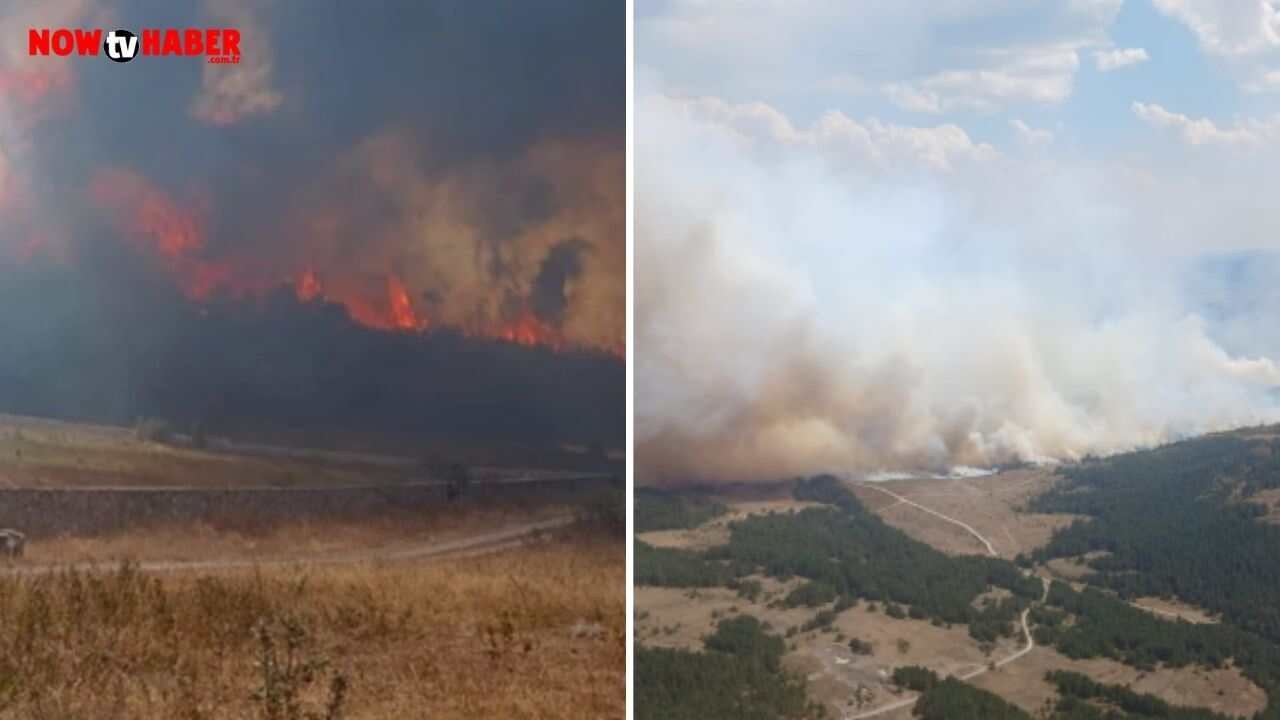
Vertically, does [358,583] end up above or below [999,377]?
below

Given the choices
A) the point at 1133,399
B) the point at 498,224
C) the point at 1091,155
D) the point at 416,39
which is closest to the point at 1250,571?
the point at 1133,399

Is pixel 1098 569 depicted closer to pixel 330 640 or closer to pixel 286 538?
pixel 330 640

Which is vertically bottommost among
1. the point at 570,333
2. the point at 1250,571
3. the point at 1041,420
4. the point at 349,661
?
the point at 349,661

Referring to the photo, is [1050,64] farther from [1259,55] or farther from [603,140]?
[603,140]

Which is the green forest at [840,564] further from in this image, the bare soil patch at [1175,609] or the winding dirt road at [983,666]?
the bare soil patch at [1175,609]

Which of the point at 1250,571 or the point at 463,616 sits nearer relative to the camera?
the point at 1250,571

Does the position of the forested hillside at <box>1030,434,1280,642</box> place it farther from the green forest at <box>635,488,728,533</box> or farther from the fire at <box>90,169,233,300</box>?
the fire at <box>90,169,233,300</box>

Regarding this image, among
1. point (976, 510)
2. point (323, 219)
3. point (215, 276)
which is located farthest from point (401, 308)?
point (976, 510)
